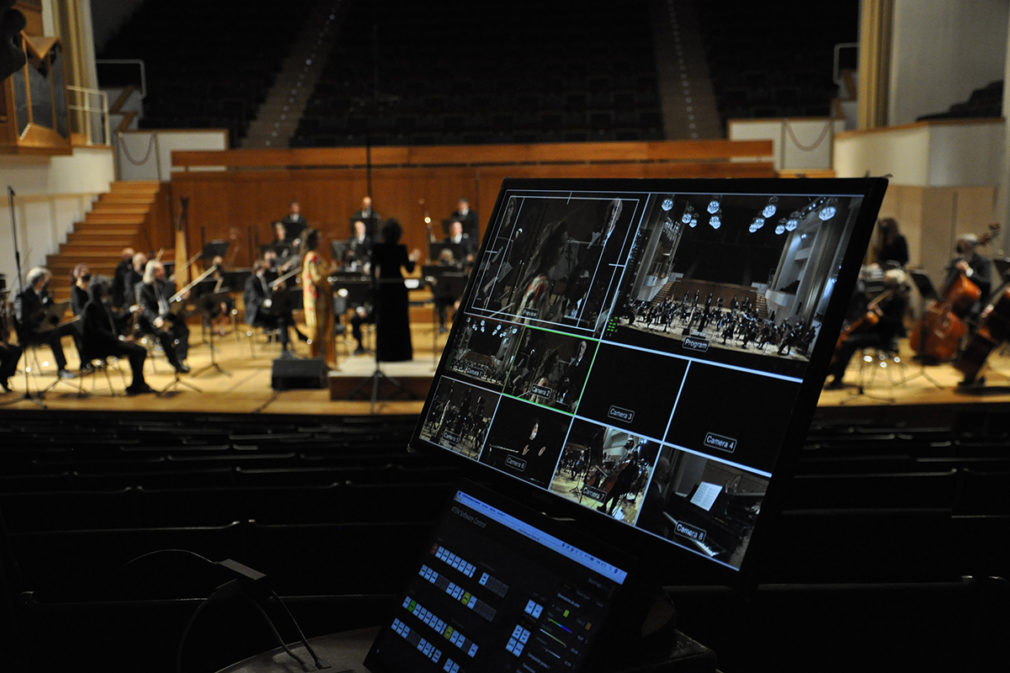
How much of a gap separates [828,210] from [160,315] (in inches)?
368

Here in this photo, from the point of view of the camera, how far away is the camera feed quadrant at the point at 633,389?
4.13ft

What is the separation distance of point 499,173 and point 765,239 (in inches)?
542

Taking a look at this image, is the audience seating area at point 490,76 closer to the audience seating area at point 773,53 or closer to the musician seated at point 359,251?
the audience seating area at point 773,53

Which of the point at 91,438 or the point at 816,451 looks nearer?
the point at 816,451

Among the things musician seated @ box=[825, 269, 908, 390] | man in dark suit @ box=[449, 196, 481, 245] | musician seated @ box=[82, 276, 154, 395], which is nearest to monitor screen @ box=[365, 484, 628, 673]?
musician seated @ box=[825, 269, 908, 390]

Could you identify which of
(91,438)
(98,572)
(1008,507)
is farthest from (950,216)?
(98,572)

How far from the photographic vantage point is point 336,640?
1.49 meters

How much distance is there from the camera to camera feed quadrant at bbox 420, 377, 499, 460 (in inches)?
59.7

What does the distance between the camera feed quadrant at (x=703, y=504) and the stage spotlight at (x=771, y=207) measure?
1.09 feet

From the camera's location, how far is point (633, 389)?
1.31m

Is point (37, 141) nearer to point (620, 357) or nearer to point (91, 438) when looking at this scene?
point (91, 438)

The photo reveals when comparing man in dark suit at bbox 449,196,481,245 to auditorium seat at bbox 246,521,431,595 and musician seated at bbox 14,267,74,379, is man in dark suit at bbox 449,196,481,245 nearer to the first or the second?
musician seated at bbox 14,267,74,379

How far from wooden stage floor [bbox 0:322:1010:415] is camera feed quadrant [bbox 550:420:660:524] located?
651cm

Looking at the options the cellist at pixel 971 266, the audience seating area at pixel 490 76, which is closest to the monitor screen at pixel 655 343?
the cellist at pixel 971 266
